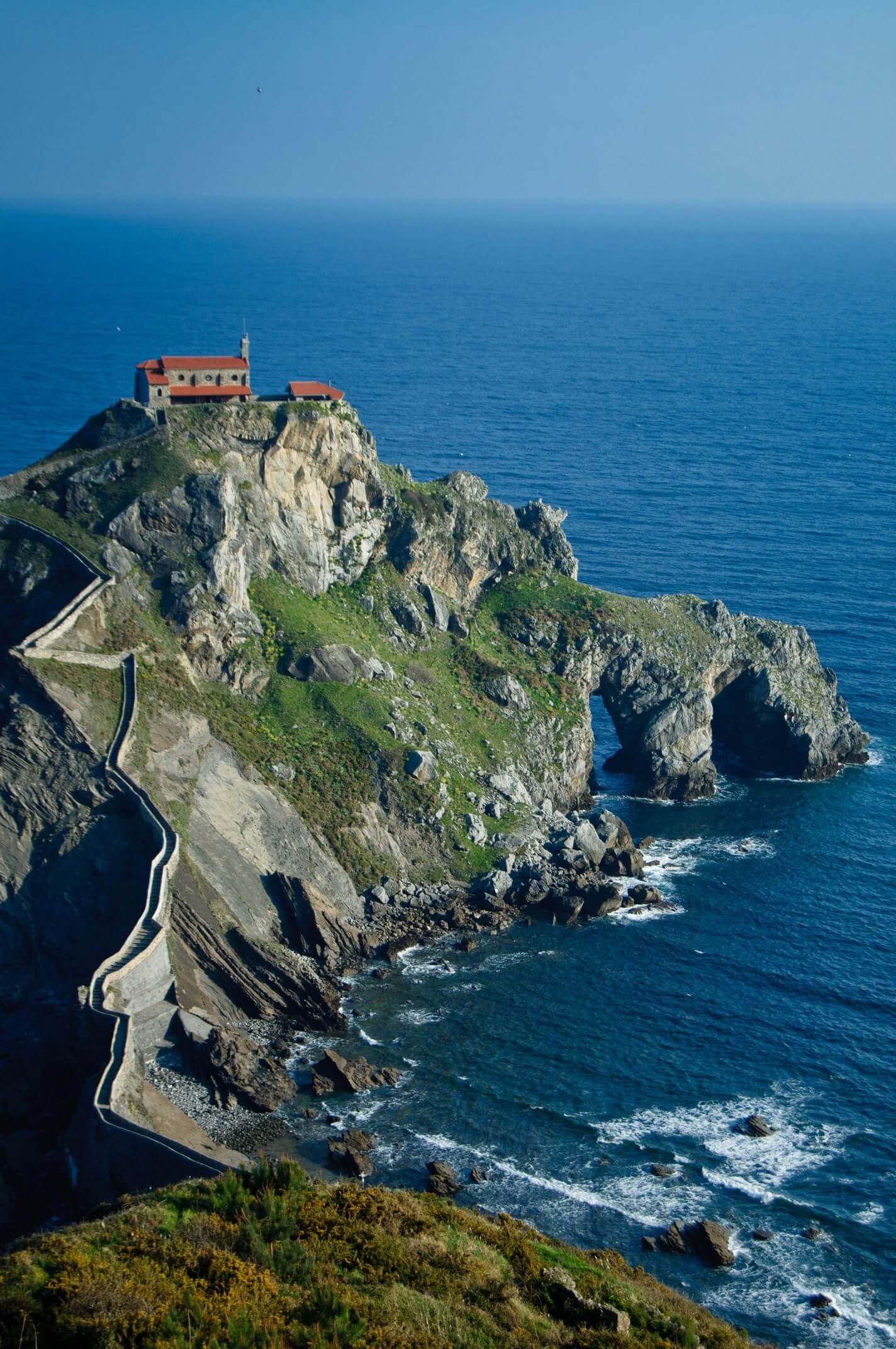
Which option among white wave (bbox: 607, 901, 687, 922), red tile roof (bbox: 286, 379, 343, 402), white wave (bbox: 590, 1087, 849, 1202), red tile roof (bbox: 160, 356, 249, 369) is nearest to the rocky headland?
white wave (bbox: 607, 901, 687, 922)

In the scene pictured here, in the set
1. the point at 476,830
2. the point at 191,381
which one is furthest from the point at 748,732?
the point at 191,381

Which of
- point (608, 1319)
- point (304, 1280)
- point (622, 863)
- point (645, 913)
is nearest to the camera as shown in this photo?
point (304, 1280)

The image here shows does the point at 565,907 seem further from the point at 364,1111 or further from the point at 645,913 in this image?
the point at 364,1111

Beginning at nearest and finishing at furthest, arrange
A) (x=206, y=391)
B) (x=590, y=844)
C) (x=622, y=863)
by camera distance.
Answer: (x=622, y=863) < (x=590, y=844) < (x=206, y=391)

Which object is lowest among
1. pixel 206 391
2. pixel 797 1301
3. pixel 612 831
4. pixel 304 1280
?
pixel 797 1301

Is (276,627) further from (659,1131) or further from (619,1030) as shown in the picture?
(659,1131)

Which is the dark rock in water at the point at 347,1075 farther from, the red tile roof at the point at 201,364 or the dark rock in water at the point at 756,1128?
the red tile roof at the point at 201,364
